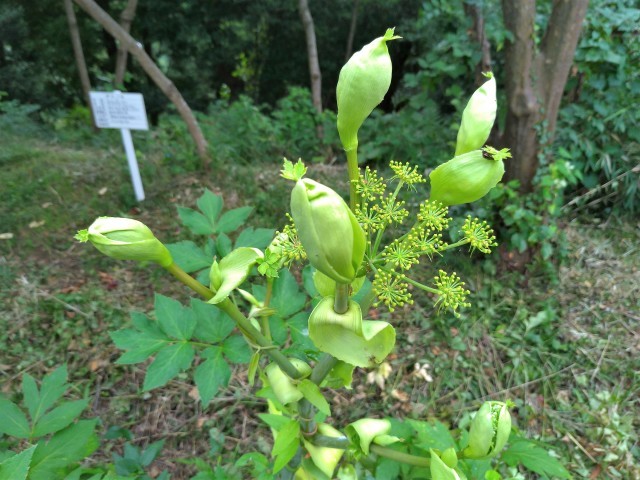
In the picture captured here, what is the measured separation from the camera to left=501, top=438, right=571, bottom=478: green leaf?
0.98m

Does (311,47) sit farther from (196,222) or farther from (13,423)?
(13,423)

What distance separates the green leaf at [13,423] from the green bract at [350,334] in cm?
81

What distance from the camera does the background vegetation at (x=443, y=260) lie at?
169cm

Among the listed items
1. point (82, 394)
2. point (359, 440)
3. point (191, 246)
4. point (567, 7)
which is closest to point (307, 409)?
point (359, 440)

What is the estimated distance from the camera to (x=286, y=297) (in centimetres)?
98

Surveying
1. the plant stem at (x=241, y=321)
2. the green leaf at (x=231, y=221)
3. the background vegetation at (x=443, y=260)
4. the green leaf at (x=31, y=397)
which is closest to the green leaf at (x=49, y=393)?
the green leaf at (x=31, y=397)

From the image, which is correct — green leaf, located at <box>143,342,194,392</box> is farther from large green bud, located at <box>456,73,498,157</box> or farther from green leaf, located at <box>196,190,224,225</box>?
large green bud, located at <box>456,73,498,157</box>

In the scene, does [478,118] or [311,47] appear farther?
[311,47]

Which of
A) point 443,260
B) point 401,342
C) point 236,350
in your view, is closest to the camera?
point 236,350

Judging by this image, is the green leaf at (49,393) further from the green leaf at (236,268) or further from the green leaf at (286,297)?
the green leaf at (236,268)

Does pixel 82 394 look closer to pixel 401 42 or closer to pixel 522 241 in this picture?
pixel 522 241

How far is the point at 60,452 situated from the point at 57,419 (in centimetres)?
9

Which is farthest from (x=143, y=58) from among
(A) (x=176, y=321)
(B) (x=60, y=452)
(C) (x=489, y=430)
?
(C) (x=489, y=430)

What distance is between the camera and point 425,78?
10.3ft
